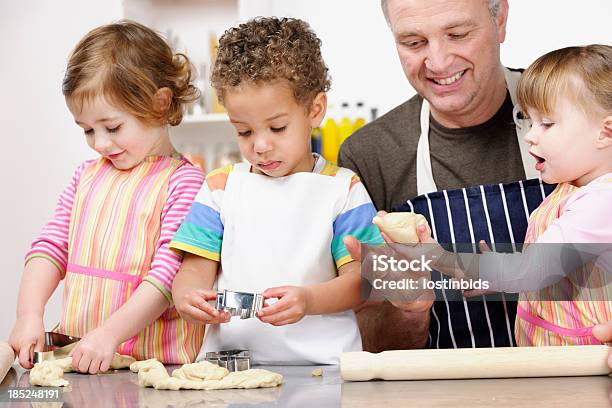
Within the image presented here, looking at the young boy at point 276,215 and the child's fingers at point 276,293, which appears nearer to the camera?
the child's fingers at point 276,293

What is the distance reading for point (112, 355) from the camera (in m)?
1.47

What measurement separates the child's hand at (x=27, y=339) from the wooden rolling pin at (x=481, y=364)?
0.64 m

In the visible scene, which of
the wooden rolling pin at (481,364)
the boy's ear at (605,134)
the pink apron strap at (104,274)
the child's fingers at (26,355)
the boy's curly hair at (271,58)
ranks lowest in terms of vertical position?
the wooden rolling pin at (481,364)

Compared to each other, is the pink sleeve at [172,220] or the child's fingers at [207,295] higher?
the pink sleeve at [172,220]

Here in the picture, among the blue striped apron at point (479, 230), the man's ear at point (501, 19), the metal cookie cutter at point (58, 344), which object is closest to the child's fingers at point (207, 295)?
the metal cookie cutter at point (58, 344)

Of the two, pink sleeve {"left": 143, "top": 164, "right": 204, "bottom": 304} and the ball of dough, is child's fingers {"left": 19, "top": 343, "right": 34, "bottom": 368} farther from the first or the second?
the ball of dough

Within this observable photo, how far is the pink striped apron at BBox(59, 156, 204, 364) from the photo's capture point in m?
1.65

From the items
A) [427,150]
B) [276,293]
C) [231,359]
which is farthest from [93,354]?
[427,150]

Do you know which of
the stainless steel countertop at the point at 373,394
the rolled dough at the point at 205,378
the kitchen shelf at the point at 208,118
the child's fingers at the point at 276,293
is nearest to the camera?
the stainless steel countertop at the point at 373,394

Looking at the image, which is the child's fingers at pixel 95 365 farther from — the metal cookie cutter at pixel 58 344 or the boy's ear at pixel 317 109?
the boy's ear at pixel 317 109

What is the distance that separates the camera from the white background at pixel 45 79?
381cm

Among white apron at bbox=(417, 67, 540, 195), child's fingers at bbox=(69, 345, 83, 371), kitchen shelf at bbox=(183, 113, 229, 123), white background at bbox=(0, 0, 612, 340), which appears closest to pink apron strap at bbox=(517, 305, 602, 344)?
white apron at bbox=(417, 67, 540, 195)

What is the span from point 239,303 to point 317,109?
466mm

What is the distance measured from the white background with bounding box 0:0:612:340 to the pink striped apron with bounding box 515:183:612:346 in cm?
239
